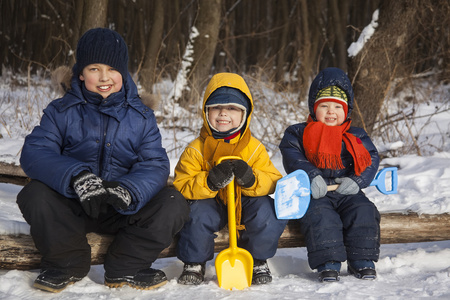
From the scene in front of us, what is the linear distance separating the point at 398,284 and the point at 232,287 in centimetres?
80

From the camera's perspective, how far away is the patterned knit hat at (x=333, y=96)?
2.88m

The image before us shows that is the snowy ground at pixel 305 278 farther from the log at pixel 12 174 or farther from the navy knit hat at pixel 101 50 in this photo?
the navy knit hat at pixel 101 50

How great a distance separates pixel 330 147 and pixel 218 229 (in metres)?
0.76

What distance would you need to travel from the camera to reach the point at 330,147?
9.06 feet

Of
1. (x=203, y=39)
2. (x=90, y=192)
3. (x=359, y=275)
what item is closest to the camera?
(x=90, y=192)

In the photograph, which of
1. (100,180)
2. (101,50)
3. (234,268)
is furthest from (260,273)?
(101,50)

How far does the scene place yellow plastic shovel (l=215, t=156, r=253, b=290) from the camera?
7.90ft

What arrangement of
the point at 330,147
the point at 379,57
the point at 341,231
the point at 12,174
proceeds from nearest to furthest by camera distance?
the point at 341,231, the point at 330,147, the point at 12,174, the point at 379,57

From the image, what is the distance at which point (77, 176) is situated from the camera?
7.35 ft

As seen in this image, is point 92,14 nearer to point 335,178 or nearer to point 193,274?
point 335,178

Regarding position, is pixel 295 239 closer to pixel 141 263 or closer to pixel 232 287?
pixel 232 287

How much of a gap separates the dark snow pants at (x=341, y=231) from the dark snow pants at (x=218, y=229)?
0.17m

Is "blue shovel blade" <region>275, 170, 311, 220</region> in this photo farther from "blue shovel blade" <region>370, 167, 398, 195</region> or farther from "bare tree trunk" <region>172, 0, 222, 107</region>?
"bare tree trunk" <region>172, 0, 222, 107</region>

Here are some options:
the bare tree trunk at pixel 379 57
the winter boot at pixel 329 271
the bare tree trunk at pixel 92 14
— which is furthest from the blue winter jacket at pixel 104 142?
the bare tree trunk at pixel 92 14
